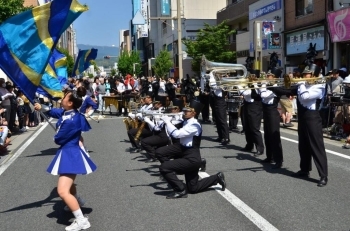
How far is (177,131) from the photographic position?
7.15 meters

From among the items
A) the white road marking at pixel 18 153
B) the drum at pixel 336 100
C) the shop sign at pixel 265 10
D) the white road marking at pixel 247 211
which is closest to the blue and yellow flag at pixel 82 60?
the white road marking at pixel 18 153

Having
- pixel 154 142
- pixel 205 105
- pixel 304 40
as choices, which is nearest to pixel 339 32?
pixel 304 40

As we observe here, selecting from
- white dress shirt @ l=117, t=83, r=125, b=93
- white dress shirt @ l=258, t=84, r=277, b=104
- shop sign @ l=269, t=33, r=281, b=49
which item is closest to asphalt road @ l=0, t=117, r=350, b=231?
white dress shirt @ l=258, t=84, r=277, b=104

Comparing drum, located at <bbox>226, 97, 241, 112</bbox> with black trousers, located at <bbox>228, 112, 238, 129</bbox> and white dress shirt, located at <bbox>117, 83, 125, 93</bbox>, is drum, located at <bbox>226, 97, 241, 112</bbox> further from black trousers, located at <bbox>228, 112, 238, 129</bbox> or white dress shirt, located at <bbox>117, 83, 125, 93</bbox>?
white dress shirt, located at <bbox>117, 83, 125, 93</bbox>

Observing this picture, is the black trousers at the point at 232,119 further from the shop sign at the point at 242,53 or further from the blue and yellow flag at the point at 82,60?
the shop sign at the point at 242,53

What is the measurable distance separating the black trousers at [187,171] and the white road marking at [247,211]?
289 mm

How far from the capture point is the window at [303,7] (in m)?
24.4

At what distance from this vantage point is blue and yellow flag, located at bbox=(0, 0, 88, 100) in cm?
685

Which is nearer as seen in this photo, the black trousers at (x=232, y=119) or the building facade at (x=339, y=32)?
the black trousers at (x=232, y=119)

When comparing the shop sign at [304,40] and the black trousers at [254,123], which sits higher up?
the shop sign at [304,40]

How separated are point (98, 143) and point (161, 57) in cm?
4648

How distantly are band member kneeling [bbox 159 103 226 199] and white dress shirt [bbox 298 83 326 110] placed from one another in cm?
191

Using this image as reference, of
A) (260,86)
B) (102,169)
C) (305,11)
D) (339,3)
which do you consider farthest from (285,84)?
(305,11)

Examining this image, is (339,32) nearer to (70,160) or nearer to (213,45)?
(213,45)
